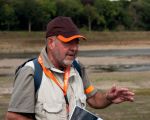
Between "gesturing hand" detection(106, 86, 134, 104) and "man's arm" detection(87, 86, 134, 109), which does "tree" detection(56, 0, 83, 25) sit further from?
"gesturing hand" detection(106, 86, 134, 104)

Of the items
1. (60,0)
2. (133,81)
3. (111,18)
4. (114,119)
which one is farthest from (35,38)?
(114,119)

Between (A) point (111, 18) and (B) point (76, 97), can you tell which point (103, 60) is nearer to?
(B) point (76, 97)

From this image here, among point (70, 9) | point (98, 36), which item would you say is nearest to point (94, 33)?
point (98, 36)

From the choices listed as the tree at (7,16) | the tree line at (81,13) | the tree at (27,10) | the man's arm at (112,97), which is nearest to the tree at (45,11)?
the tree line at (81,13)

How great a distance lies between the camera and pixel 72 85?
3.51 metres

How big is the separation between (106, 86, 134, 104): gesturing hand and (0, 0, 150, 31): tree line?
58.4m

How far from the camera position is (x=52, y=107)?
338 cm

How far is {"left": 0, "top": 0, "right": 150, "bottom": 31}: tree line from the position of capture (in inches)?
2478

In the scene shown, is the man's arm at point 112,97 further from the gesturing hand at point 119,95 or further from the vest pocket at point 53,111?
the vest pocket at point 53,111

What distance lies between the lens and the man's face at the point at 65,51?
3.42 m

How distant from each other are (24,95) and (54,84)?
22 cm

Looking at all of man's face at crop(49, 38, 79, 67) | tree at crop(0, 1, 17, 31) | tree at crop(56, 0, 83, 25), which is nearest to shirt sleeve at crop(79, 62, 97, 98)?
man's face at crop(49, 38, 79, 67)

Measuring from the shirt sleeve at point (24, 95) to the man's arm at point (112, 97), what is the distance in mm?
613

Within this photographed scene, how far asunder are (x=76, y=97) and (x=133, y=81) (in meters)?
15.3
